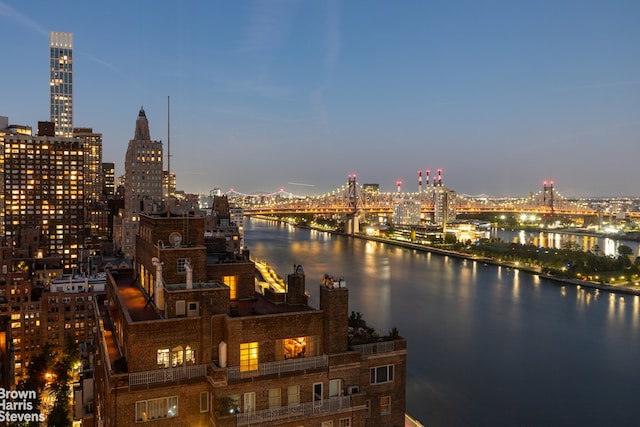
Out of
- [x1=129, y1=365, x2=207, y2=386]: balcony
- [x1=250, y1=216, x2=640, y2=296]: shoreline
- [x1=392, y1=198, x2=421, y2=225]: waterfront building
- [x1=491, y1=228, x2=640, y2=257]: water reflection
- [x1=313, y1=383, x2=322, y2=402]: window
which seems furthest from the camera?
[x1=392, y1=198, x2=421, y2=225]: waterfront building

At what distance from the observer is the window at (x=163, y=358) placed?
5117 mm

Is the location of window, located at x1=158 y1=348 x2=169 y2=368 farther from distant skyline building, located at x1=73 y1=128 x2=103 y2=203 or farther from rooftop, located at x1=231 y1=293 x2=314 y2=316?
distant skyline building, located at x1=73 y1=128 x2=103 y2=203

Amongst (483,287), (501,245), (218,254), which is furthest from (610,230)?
(218,254)

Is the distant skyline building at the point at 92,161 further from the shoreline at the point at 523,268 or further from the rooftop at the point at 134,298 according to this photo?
the rooftop at the point at 134,298

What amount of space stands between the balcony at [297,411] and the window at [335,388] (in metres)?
0.11

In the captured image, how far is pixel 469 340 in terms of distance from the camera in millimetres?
16938

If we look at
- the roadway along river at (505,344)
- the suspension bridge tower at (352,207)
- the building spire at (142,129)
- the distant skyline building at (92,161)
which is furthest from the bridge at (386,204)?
the roadway along river at (505,344)

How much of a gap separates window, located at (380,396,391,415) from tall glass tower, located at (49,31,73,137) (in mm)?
62410

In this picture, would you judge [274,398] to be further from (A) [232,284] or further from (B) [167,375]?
(A) [232,284]

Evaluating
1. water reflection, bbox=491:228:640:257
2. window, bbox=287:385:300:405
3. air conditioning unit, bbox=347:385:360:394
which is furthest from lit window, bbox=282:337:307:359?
water reflection, bbox=491:228:640:257

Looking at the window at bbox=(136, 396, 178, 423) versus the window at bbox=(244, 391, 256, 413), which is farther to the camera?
the window at bbox=(244, 391, 256, 413)

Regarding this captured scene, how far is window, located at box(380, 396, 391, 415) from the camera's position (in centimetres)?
629

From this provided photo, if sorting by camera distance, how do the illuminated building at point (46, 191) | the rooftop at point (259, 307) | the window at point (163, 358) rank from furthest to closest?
the illuminated building at point (46, 191), the rooftop at point (259, 307), the window at point (163, 358)

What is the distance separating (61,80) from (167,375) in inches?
2512
